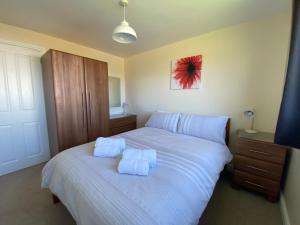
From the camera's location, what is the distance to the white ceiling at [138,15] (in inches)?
61.6

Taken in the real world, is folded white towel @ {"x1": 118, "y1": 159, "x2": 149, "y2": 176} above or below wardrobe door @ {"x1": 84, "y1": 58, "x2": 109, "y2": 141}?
below

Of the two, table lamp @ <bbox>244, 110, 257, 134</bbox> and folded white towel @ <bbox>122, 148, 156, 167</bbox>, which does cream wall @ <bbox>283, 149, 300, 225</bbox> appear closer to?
table lamp @ <bbox>244, 110, 257, 134</bbox>

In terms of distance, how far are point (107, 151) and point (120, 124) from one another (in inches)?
68.9

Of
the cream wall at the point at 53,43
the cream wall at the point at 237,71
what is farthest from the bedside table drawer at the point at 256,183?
the cream wall at the point at 53,43

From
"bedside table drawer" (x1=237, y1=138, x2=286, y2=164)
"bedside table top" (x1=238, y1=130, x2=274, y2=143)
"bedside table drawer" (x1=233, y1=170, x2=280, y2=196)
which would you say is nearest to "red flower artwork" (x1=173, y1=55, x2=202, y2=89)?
"bedside table top" (x1=238, y1=130, x2=274, y2=143)

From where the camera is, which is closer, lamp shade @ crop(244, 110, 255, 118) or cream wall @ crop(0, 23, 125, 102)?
lamp shade @ crop(244, 110, 255, 118)

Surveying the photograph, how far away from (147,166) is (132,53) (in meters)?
2.93

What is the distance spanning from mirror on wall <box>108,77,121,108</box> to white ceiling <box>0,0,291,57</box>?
1.23 m

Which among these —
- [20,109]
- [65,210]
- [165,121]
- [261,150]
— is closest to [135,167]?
[65,210]

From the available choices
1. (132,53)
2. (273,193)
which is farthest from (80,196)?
(132,53)

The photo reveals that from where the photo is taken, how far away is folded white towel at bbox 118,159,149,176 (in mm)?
1095

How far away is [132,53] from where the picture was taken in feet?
10.9

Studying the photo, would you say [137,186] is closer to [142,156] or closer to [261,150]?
[142,156]

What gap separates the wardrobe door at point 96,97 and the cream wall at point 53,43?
621 mm
